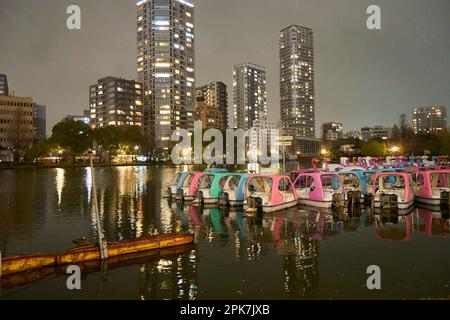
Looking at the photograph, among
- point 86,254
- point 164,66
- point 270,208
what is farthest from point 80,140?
point 164,66

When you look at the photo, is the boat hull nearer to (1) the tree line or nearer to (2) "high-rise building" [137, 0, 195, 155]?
(1) the tree line

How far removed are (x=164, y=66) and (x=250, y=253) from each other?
172m

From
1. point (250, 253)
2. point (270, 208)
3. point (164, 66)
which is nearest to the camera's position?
point (250, 253)

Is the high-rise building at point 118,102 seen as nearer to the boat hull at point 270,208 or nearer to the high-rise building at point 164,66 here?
the high-rise building at point 164,66

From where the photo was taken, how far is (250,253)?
12.9 m

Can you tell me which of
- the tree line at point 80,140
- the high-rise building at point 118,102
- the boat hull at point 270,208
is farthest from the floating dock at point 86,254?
the high-rise building at point 118,102

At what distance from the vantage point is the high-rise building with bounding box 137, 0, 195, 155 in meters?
174

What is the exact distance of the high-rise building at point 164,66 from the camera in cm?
17350

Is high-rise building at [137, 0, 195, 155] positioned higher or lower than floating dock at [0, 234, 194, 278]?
higher

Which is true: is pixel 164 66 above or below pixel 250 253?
above

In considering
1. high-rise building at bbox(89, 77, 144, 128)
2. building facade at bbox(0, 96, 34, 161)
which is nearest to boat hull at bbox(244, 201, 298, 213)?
building facade at bbox(0, 96, 34, 161)

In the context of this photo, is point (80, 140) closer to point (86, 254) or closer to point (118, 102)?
point (86, 254)

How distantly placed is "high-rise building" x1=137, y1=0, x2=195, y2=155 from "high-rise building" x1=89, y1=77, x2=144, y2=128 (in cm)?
572

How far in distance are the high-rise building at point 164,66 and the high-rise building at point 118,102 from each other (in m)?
5.72
